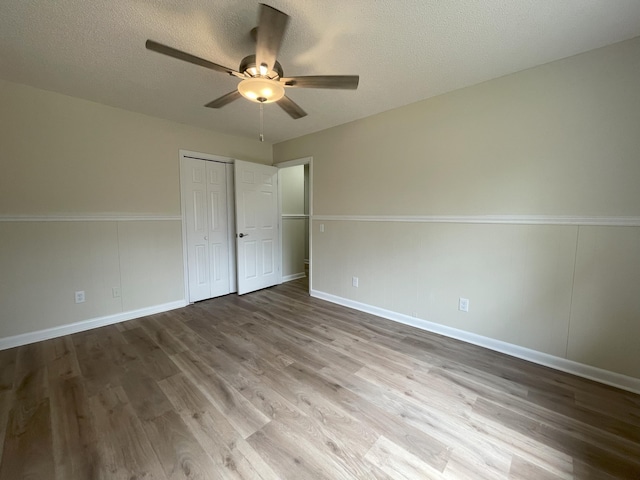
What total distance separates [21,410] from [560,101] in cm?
420

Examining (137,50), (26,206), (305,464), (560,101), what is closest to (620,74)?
(560,101)

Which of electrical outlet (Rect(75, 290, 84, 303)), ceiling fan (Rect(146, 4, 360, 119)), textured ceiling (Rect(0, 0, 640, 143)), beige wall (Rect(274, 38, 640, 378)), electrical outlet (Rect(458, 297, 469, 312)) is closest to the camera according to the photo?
ceiling fan (Rect(146, 4, 360, 119))

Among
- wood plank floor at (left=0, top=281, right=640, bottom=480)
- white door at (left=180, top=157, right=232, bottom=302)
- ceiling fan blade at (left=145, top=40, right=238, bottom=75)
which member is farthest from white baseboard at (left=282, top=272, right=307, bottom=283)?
ceiling fan blade at (left=145, top=40, right=238, bottom=75)

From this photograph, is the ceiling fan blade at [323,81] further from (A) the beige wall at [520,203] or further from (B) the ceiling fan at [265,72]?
(A) the beige wall at [520,203]

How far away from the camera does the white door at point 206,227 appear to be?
340 centimetres

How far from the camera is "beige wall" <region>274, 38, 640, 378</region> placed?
1765 mm

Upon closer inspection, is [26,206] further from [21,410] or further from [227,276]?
[227,276]

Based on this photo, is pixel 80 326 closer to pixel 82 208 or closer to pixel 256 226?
pixel 82 208

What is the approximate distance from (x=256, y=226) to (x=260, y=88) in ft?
8.47

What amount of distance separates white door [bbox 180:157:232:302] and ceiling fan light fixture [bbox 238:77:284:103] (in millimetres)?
2112

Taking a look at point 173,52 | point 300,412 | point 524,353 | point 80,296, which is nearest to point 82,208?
point 80,296

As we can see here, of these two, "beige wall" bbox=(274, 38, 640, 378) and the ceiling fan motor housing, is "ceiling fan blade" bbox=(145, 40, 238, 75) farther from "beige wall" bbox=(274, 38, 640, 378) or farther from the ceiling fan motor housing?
"beige wall" bbox=(274, 38, 640, 378)

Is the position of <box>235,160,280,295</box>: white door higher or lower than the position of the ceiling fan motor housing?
lower

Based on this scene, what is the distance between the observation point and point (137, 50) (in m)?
1.81
